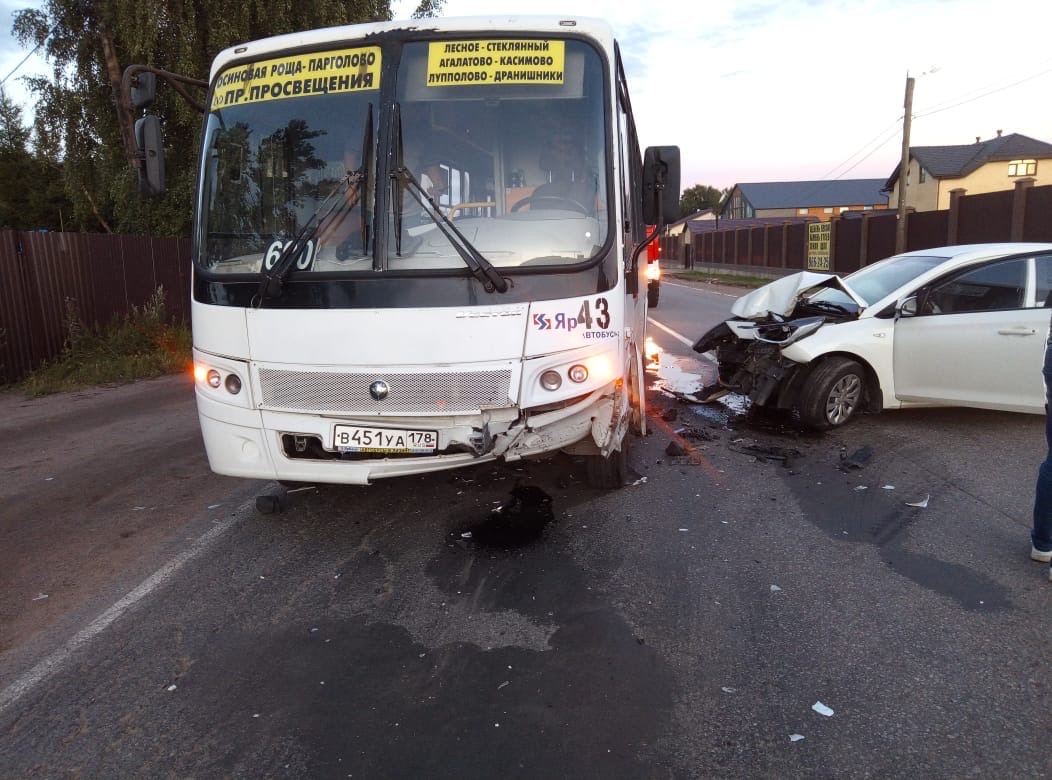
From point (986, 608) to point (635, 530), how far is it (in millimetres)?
1878

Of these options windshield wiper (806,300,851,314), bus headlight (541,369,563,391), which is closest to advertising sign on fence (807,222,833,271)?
windshield wiper (806,300,851,314)

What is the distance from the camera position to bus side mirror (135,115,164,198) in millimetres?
4875

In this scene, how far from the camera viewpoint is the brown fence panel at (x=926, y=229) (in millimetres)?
23000

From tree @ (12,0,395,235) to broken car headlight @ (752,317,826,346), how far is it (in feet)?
42.5

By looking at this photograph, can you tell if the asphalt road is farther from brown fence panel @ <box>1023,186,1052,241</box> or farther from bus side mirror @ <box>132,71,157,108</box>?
brown fence panel @ <box>1023,186,1052,241</box>

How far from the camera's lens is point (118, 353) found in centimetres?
1232

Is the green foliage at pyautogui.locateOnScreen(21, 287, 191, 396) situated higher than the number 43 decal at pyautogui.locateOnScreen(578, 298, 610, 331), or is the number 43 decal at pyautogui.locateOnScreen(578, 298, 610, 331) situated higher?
the number 43 decal at pyautogui.locateOnScreen(578, 298, 610, 331)

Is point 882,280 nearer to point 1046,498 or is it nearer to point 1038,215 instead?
point 1046,498

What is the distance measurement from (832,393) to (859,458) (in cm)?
83

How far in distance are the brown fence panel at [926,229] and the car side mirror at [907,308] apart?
61.7 ft

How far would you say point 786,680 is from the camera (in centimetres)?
301

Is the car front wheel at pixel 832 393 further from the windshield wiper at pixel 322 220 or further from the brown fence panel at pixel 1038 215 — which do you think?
the brown fence panel at pixel 1038 215

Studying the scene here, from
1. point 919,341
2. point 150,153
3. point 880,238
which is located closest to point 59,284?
point 150,153

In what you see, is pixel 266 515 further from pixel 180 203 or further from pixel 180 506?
pixel 180 203
